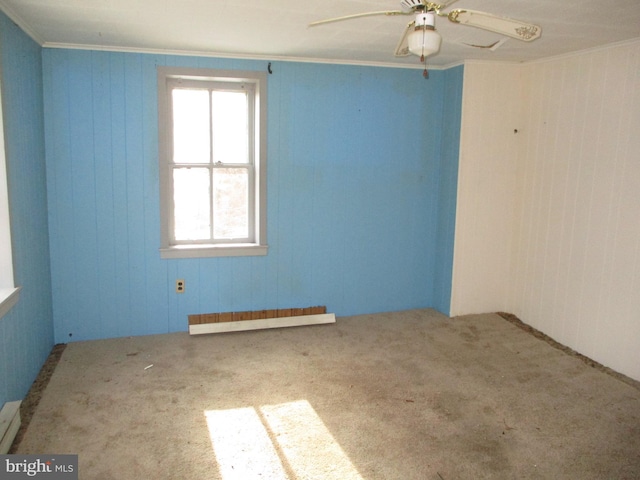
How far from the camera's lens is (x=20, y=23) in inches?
122

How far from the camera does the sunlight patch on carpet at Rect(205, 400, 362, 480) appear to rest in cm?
244

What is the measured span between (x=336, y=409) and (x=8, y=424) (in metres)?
1.78

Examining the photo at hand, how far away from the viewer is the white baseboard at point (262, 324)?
4164 millimetres

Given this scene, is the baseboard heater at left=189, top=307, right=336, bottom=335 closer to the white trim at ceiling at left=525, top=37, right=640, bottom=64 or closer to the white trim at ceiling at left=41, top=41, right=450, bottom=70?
the white trim at ceiling at left=41, top=41, right=450, bottom=70

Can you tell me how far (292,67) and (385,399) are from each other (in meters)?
2.76

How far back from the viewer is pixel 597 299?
373 centimetres

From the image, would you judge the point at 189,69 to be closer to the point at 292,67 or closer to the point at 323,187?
the point at 292,67

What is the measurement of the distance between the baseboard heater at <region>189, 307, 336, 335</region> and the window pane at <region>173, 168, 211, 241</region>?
2.31 feet

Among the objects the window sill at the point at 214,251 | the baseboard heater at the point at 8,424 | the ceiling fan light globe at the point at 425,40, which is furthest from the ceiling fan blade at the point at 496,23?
the baseboard heater at the point at 8,424

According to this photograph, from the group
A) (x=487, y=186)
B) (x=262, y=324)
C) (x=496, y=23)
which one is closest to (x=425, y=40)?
(x=496, y=23)

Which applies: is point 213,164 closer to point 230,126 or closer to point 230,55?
point 230,126

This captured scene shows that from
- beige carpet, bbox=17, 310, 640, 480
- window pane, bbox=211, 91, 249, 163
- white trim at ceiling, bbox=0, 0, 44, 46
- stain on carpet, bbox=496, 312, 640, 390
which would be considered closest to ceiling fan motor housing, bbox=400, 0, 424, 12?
beige carpet, bbox=17, 310, 640, 480

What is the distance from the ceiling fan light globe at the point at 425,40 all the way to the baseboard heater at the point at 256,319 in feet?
9.54

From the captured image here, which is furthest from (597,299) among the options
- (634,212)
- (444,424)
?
(444,424)
